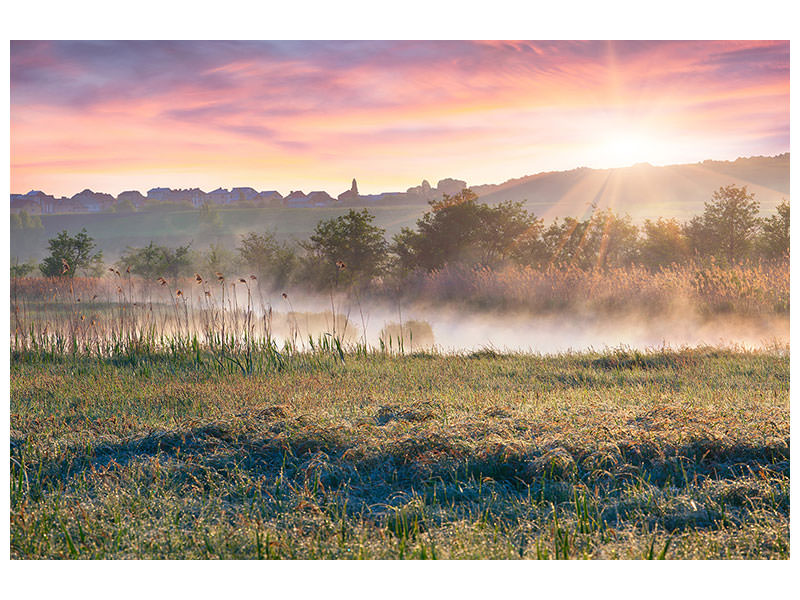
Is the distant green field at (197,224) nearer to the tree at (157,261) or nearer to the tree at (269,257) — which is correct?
the tree at (269,257)

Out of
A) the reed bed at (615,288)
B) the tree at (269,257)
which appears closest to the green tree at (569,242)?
the reed bed at (615,288)

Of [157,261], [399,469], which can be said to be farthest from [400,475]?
[157,261]

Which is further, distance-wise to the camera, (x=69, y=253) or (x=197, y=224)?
(x=197, y=224)

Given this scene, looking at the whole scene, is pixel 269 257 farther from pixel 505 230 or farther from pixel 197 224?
pixel 505 230

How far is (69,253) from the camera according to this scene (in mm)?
10914

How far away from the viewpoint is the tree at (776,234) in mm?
9750

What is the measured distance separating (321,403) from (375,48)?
2.88 metres

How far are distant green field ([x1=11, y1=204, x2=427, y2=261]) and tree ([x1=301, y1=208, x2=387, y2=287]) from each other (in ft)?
0.71

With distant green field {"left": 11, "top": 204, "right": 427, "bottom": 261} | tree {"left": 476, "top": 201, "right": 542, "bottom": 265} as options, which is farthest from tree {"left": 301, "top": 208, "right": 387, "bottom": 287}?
tree {"left": 476, "top": 201, "right": 542, "bottom": 265}

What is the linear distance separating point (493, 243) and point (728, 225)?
3.99 m

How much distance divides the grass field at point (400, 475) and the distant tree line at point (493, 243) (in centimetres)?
604

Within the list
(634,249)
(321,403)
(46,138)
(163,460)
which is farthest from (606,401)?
(634,249)

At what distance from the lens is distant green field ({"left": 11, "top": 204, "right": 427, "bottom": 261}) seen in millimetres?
9992
